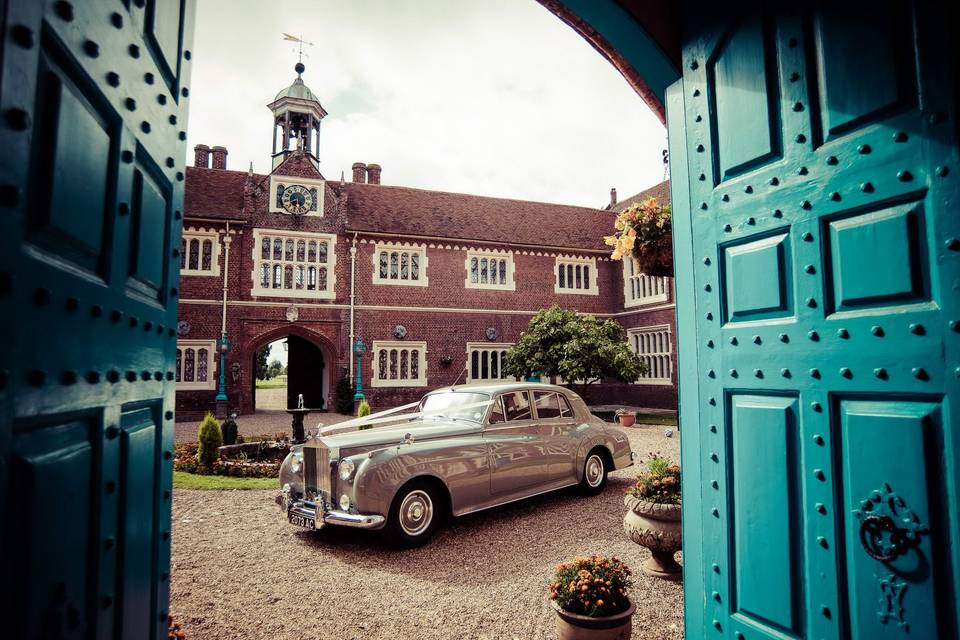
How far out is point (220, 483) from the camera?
792 centimetres

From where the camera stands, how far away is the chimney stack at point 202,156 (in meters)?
19.8

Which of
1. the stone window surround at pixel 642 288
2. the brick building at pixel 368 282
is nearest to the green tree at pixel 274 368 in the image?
the brick building at pixel 368 282

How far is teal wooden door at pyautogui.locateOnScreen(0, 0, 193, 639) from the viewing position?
3.07 ft

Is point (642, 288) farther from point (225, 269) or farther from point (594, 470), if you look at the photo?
point (225, 269)

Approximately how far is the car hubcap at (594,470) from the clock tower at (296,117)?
15.8 metres

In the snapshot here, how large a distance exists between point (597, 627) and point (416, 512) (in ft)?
8.29

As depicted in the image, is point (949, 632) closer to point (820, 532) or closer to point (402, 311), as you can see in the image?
point (820, 532)

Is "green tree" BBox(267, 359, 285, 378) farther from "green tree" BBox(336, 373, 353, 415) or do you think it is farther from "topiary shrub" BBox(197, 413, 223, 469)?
"topiary shrub" BBox(197, 413, 223, 469)

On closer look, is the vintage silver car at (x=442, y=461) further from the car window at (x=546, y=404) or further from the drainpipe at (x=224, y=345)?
the drainpipe at (x=224, y=345)

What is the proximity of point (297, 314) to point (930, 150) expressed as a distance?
1772cm

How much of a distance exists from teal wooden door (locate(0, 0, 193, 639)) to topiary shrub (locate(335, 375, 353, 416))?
15901mm

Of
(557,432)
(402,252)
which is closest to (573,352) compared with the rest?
(402,252)

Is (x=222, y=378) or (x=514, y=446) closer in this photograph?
(x=514, y=446)

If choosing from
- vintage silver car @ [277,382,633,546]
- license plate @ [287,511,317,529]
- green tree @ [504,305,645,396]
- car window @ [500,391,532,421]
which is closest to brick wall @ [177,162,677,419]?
green tree @ [504,305,645,396]
